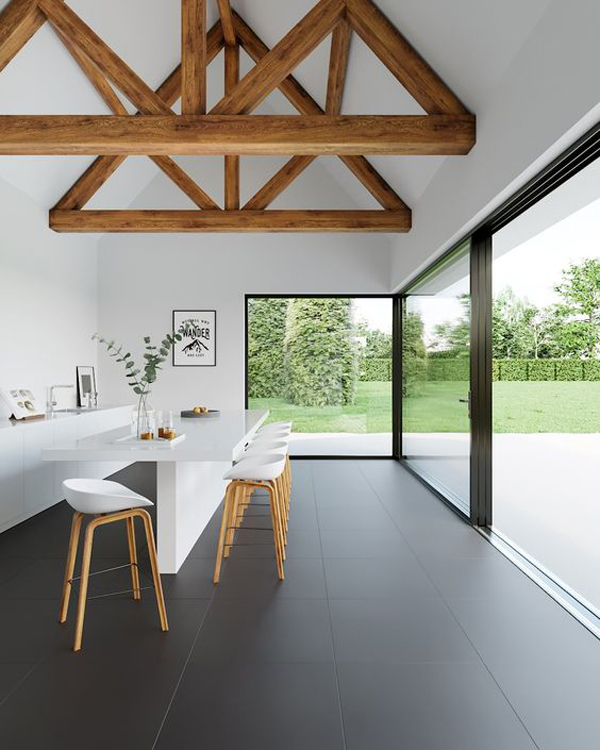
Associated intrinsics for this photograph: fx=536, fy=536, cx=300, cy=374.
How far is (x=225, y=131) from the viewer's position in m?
3.60

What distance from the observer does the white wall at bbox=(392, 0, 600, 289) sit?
226 cm

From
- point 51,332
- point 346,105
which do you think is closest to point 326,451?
point 51,332

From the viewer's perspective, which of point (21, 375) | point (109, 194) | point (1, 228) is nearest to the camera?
point (1, 228)

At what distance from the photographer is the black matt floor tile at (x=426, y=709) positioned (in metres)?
1.74

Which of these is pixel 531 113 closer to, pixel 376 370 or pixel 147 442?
pixel 147 442

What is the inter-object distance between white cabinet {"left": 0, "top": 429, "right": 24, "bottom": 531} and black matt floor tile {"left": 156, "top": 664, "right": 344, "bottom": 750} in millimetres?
2497

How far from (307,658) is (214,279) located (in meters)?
5.46

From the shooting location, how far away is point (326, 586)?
2986mm

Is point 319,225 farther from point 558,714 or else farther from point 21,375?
point 558,714

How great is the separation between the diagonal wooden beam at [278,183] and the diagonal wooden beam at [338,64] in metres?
0.73

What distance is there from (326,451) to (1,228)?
4.46m

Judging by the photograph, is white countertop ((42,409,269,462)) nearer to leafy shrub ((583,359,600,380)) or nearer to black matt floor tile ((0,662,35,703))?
black matt floor tile ((0,662,35,703))

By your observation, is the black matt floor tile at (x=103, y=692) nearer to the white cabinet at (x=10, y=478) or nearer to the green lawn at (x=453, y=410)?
the white cabinet at (x=10, y=478)

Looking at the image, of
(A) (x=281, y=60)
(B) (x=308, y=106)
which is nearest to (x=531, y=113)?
(A) (x=281, y=60)
